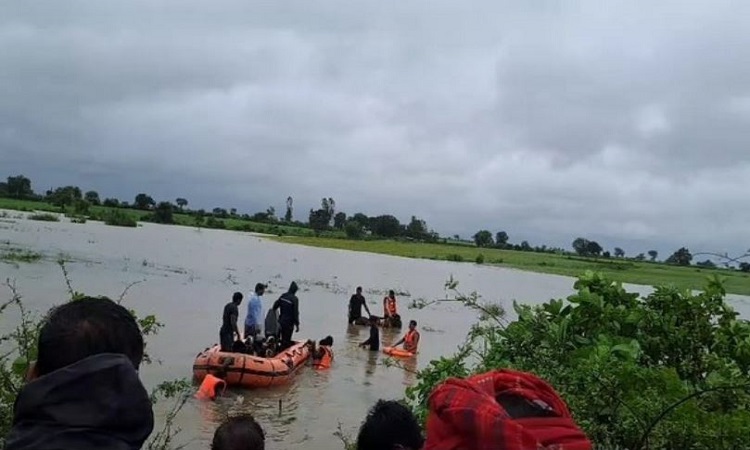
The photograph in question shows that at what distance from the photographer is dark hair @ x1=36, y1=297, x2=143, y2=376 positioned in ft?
6.21

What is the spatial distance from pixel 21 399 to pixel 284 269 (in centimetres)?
→ 4493

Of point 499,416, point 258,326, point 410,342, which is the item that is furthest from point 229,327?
point 499,416

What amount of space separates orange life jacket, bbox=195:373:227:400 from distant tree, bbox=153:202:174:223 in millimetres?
95522

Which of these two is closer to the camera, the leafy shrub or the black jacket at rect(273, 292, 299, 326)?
the black jacket at rect(273, 292, 299, 326)

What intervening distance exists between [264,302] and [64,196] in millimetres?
70148

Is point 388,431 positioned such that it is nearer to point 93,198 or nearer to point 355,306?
point 355,306

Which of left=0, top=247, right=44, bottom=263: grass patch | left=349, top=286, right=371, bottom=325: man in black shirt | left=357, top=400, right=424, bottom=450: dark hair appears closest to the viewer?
left=357, top=400, right=424, bottom=450: dark hair

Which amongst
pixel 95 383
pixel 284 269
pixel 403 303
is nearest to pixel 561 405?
pixel 95 383

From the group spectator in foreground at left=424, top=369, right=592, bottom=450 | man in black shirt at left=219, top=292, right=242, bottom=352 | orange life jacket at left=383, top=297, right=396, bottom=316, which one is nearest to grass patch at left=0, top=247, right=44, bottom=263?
orange life jacket at left=383, top=297, right=396, bottom=316

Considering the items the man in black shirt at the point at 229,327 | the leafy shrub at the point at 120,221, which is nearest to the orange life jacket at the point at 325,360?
the man in black shirt at the point at 229,327

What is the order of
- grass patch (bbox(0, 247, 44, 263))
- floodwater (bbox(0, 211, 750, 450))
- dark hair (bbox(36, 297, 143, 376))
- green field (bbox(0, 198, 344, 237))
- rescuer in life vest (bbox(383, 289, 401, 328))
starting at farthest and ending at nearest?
green field (bbox(0, 198, 344, 237)) < grass patch (bbox(0, 247, 44, 263)) < rescuer in life vest (bbox(383, 289, 401, 328)) < floodwater (bbox(0, 211, 750, 450)) < dark hair (bbox(36, 297, 143, 376))

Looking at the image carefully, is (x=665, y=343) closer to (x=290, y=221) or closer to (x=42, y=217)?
(x=42, y=217)

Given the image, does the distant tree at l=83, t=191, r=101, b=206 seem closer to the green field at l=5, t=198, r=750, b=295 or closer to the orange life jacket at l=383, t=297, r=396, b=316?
the green field at l=5, t=198, r=750, b=295

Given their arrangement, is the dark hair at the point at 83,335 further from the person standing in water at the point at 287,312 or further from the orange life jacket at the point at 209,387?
the person standing in water at the point at 287,312
